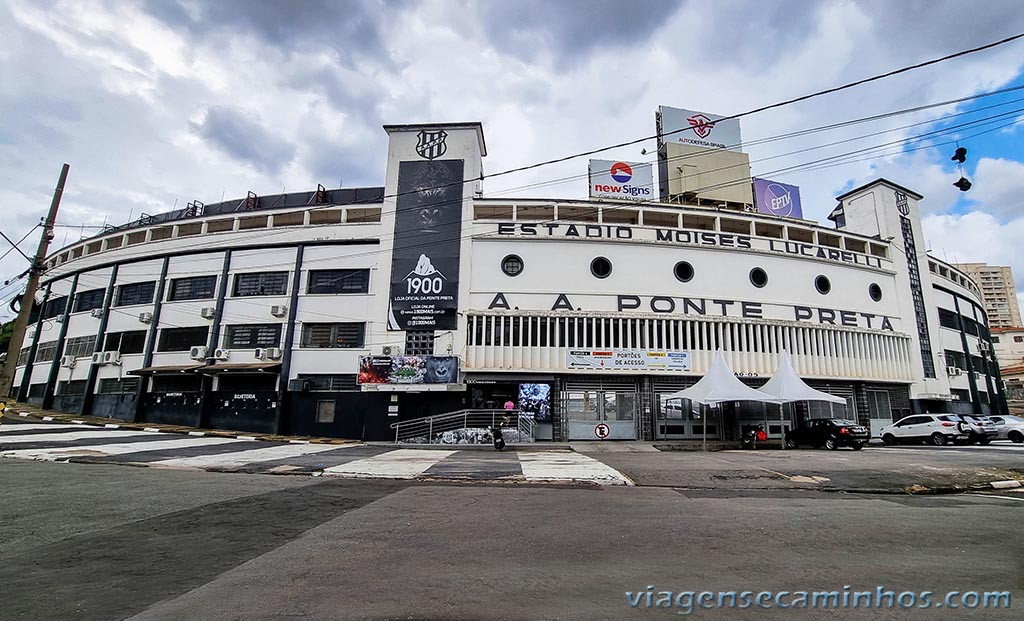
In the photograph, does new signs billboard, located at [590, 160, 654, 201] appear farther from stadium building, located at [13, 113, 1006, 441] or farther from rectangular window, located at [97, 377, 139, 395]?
rectangular window, located at [97, 377, 139, 395]

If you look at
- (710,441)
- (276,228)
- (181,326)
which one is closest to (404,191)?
(276,228)

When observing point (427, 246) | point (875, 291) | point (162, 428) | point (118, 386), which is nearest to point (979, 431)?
point (875, 291)

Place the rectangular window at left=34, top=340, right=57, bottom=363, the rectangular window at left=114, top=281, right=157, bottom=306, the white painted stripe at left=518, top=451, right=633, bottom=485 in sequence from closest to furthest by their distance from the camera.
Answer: the white painted stripe at left=518, top=451, right=633, bottom=485 < the rectangular window at left=114, top=281, right=157, bottom=306 < the rectangular window at left=34, top=340, right=57, bottom=363

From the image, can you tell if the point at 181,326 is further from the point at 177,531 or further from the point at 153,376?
the point at 177,531

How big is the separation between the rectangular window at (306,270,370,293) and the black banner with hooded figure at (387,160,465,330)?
2147 millimetres

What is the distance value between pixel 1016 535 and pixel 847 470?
623 centimetres

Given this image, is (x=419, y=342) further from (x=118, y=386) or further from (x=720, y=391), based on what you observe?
(x=118, y=386)

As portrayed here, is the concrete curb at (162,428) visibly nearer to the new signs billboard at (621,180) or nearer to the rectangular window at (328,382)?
the rectangular window at (328,382)

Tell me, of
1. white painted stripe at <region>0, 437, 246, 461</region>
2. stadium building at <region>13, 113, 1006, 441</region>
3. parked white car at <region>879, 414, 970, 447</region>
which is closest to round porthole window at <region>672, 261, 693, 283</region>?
stadium building at <region>13, 113, 1006, 441</region>

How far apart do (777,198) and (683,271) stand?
1094cm

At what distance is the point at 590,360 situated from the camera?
79.9 ft

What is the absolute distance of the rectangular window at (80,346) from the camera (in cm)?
3150

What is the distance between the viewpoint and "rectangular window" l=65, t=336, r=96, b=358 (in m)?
31.5

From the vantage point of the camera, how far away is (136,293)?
30953 mm
